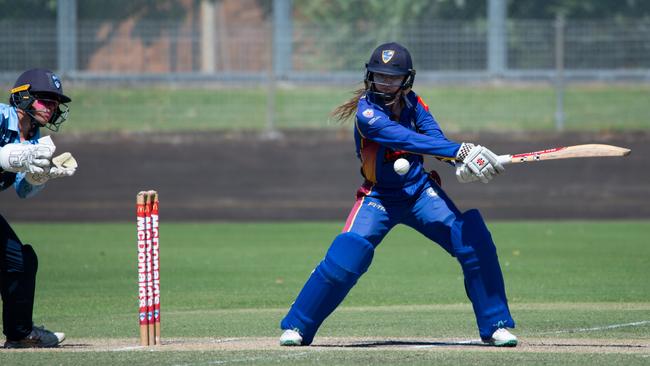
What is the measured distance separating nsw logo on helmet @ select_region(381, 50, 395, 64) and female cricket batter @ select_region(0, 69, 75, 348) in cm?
243

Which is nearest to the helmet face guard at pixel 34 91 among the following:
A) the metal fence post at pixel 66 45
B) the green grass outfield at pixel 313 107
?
the green grass outfield at pixel 313 107

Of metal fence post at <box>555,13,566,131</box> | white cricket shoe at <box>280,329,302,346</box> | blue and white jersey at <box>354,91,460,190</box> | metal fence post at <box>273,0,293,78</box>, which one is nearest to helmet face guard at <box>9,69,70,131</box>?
blue and white jersey at <box>354,91,460,190</box>

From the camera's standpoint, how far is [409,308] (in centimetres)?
1132

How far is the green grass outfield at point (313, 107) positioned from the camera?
23.5 meters

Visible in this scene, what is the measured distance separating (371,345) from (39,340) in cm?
251

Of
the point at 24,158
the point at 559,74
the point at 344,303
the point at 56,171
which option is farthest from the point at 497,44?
the point at 24,158

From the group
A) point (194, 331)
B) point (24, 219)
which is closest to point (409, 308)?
point (194, 331)

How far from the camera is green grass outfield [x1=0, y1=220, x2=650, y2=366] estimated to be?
317 inches

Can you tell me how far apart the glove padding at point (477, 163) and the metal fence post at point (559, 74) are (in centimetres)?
1542

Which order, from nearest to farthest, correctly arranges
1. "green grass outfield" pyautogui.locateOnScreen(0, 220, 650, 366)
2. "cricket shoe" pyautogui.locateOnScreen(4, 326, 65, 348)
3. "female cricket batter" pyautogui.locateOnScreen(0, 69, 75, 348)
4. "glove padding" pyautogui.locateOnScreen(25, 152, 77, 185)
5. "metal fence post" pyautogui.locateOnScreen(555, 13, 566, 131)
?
"green grass outfield" pyautogui.locateOnScreen(0, 220, 650, 366)
"glove padding" pyautogui.locateOnScreen(25, 152, 77, 185)
"female cricket batter" pyautogui.locateOnScreen(0, 69, 75, 348)
"cricket shoe" pyautogui.locateOnScreen(4, 326, 65, 348)
"metal fence post" pyautogui.locateOnScreen(555, 13, 566, 131)

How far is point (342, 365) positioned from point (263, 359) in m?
0.58

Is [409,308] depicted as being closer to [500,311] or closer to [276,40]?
[500,311]

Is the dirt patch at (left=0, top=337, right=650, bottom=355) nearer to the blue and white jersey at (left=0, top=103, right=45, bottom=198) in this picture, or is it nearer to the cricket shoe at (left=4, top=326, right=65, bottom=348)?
the cricket shoe at (left=4, top=326, right=65, bottom=348)

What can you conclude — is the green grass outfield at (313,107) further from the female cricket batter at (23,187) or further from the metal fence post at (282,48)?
the female cricket batter at (23,187)
